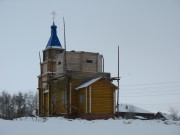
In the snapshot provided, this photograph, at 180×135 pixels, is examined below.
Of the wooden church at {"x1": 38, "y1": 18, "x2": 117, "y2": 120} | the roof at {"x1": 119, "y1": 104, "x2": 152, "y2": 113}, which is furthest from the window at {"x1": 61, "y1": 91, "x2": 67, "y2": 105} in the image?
the roof at {"x1": 119, "y1": 104, "x2": 152, "y2": 113}

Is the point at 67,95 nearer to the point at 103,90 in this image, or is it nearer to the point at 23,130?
the point at 103,90

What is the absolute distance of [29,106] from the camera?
3718 inches

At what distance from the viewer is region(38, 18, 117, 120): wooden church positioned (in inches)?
1267

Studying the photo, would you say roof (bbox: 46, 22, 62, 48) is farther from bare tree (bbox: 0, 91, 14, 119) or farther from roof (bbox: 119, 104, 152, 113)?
bare tree (bbox: 0, 91, 14, 119)

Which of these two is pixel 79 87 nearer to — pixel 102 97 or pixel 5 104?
pixel 102 97

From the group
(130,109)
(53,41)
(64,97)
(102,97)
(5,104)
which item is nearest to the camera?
(102,97)

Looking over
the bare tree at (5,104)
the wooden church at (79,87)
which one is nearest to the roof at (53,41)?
the wooden church at (79,87)

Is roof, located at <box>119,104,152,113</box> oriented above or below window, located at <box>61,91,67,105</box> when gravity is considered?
below

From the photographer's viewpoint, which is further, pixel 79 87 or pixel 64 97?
pixel 64 97

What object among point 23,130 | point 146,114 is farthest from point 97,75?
point 146,114

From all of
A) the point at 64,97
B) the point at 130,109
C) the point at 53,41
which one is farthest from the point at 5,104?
the point at 64,97

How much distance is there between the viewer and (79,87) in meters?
32.9

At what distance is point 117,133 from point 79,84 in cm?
2223

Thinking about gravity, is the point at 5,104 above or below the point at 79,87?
below
